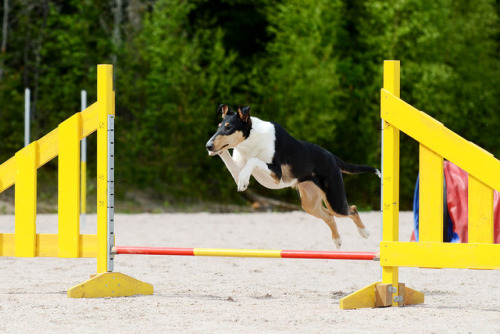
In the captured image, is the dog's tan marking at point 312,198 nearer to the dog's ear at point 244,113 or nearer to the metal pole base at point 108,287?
the dog's ear at point 244,113

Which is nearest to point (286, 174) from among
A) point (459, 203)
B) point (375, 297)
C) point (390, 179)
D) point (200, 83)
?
point (390, 179)

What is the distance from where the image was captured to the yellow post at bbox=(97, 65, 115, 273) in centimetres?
539

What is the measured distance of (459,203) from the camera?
Result: 729cm

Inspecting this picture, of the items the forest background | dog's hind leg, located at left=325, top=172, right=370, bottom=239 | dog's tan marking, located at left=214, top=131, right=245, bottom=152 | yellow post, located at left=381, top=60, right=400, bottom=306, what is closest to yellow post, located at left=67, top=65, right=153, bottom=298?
dog's tan marking, located at left=214, top=131, right=245, bottom=152

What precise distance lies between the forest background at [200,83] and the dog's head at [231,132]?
911cm

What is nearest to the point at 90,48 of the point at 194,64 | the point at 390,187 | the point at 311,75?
the point at 194,64

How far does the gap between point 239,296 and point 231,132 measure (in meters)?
1.42

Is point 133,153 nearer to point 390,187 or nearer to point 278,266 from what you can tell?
point 278,266

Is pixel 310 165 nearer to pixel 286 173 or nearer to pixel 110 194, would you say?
pixel 286 173

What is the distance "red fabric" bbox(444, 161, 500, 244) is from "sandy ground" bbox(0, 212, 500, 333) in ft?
1.44

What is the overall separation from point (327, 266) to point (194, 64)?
27.1 ft

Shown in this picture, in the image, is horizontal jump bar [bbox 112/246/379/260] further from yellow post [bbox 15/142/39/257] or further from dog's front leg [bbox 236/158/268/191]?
yellow post [bbox 15/142/39/257]

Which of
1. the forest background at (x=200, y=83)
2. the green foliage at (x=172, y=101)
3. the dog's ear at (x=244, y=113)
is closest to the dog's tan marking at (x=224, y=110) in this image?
the dog's ear at (x=244, y=113)

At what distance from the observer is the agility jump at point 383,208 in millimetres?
4688
